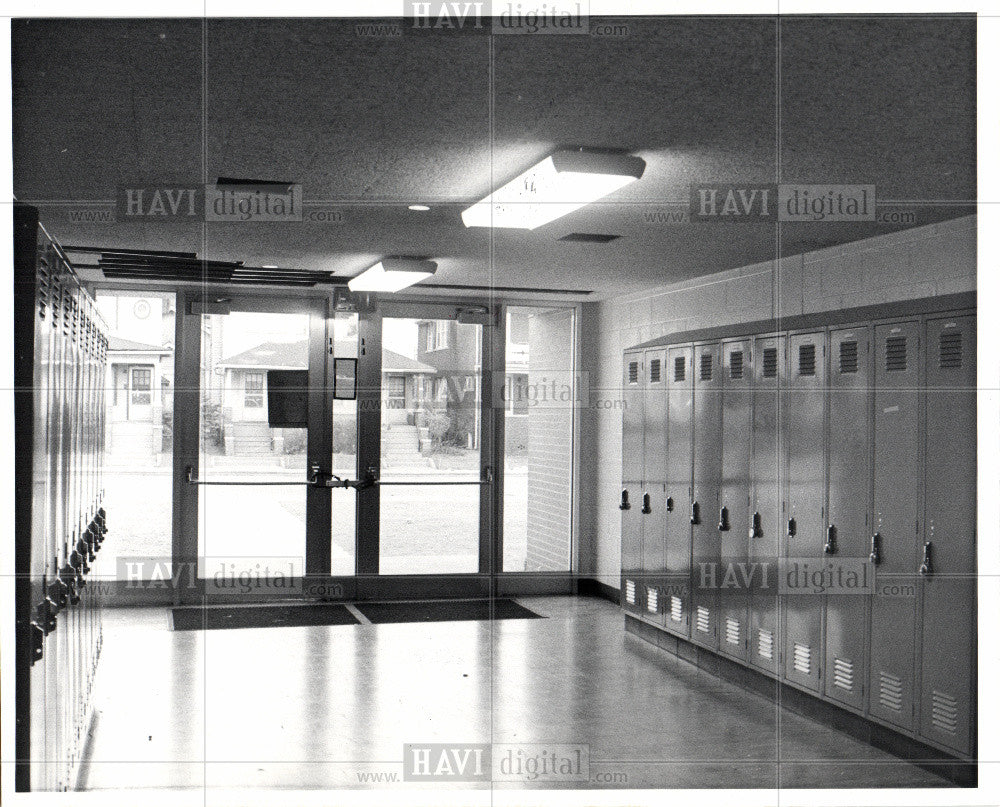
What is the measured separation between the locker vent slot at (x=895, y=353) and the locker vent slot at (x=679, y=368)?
70.4 inches

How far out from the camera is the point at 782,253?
18.3 feet

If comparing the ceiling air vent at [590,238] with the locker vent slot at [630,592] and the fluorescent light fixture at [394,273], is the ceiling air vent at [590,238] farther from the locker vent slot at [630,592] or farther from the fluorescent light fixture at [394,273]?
the locker vent slot at [630,592]

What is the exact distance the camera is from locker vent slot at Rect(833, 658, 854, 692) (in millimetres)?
4465

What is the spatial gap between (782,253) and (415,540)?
12.3 feet

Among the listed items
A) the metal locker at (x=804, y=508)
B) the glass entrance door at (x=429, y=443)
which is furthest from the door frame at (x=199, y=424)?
the metal locker at (x=804, y=508)

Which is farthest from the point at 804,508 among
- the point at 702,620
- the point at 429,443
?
the point at 429,443

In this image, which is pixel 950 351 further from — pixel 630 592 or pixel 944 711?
pixel 630 592

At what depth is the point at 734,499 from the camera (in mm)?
5406

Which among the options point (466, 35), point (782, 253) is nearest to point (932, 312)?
point (782, 253)

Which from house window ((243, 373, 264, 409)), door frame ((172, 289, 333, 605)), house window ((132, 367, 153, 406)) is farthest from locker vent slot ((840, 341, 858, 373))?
house window ((132, 367, 153, 406))

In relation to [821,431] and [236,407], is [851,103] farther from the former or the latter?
[236,407]

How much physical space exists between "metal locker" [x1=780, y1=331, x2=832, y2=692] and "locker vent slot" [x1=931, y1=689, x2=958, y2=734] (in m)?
0.76

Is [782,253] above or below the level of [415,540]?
above

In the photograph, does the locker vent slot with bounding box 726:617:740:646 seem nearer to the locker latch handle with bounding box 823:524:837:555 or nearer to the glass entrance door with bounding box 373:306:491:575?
the locker latch handle with bounding box 823:524:837:555
